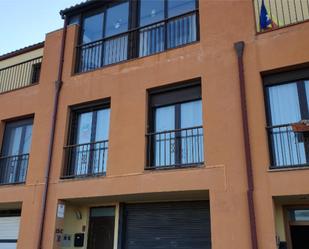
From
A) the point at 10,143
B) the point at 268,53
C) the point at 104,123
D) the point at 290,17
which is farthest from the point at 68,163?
the point at 290,17

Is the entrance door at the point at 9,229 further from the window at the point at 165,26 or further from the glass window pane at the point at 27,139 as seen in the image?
the window at the point at 165,26

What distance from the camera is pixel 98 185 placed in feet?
33.5

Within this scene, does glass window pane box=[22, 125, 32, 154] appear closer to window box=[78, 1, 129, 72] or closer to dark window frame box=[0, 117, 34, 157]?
dark window frame box=[0, 117, 34, 157]

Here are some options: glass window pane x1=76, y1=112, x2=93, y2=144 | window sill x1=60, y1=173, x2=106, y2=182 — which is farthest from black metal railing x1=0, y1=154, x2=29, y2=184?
glass window pane x1=76, y1=112, x2=93, y2=144

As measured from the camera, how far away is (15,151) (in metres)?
13.1

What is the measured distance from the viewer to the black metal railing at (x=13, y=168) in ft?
40.6

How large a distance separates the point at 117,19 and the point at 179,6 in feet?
7.57

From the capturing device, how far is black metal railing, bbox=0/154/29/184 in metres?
12.4

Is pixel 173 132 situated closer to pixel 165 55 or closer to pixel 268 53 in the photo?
pixel 165 55

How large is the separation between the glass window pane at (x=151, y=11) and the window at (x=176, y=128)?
2.68 m

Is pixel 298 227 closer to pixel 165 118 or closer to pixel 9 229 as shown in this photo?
pixel 165 118

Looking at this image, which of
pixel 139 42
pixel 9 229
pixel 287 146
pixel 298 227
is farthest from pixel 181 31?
pixel 9 229

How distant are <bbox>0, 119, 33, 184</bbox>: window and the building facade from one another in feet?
0.17

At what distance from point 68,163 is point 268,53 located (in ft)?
21.5
